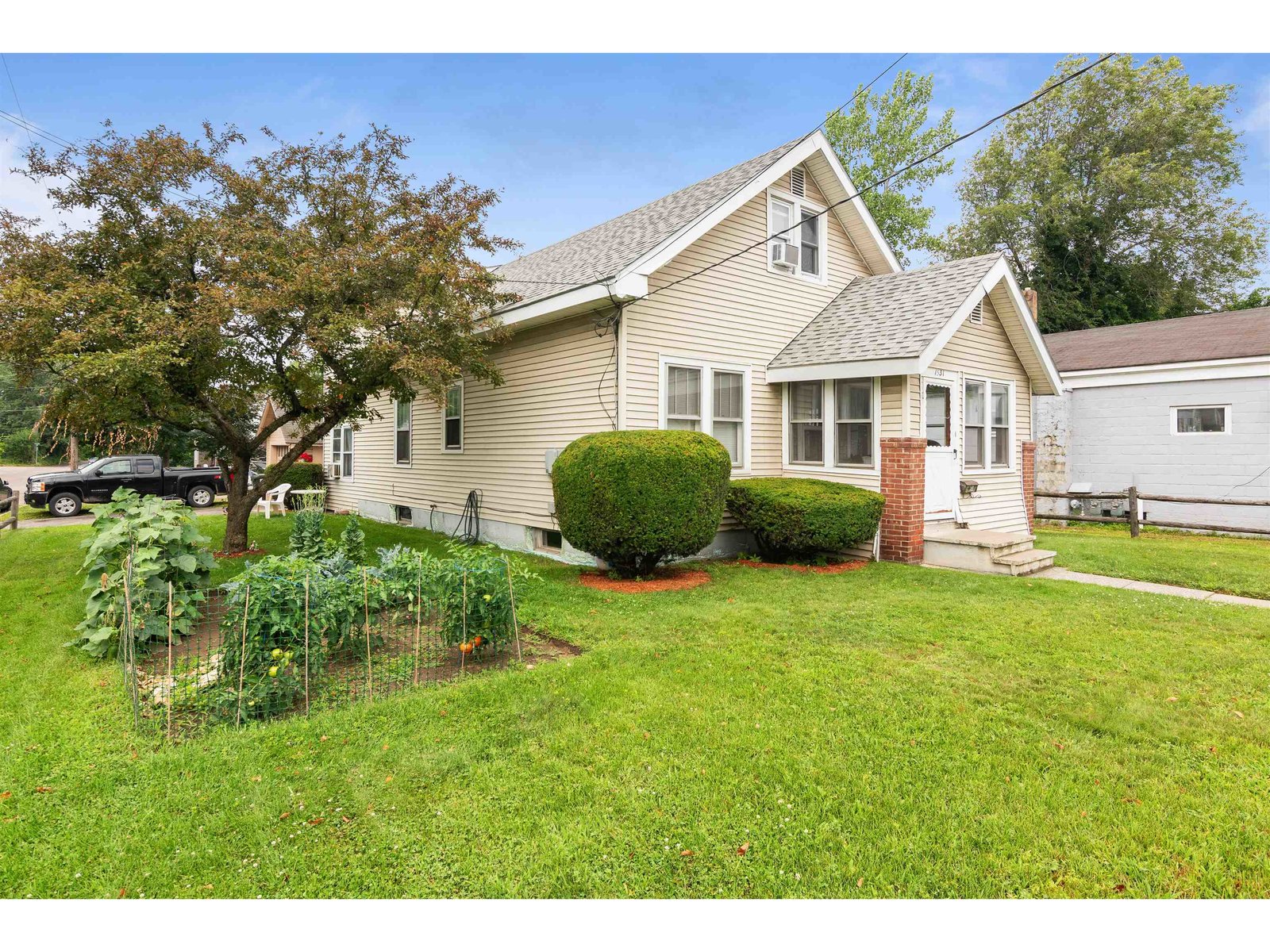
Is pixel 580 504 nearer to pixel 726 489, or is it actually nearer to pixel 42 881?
pixel 726 489

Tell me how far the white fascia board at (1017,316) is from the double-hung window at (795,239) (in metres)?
2.74

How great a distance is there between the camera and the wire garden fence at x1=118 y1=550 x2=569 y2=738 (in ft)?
13.6

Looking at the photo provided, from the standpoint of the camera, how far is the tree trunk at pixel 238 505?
34.0ft

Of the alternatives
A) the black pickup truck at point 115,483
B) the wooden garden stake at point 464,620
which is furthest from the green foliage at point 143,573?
the black pickup truck at point 115,483

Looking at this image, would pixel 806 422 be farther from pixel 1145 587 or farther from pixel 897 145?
pixel 897 145

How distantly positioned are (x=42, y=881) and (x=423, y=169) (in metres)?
9.58

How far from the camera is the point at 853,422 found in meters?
9.86

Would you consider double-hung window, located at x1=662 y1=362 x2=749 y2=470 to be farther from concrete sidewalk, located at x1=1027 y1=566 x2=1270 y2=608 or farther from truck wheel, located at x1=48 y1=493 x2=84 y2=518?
truck wheel, located at x1=48 y1=493 x2=84 y2=518

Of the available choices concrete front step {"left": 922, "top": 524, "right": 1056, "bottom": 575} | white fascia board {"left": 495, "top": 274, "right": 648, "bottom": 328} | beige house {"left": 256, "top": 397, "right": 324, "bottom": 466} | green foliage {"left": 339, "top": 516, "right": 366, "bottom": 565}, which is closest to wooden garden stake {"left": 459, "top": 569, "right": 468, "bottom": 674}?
green foliage {"left": 339, "top": 516, "right": 366, "bottom": 565}

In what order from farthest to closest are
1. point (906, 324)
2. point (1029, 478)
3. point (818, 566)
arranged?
point (1029, 478), point (906, 324), point (818, 566)

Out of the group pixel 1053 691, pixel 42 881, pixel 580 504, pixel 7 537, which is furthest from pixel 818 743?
pixel 7 537

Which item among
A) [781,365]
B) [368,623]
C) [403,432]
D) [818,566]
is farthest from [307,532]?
[781,365]

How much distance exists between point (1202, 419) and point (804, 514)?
1203cm

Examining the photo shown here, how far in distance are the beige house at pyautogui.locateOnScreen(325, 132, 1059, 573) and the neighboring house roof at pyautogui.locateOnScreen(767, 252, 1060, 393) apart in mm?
39
